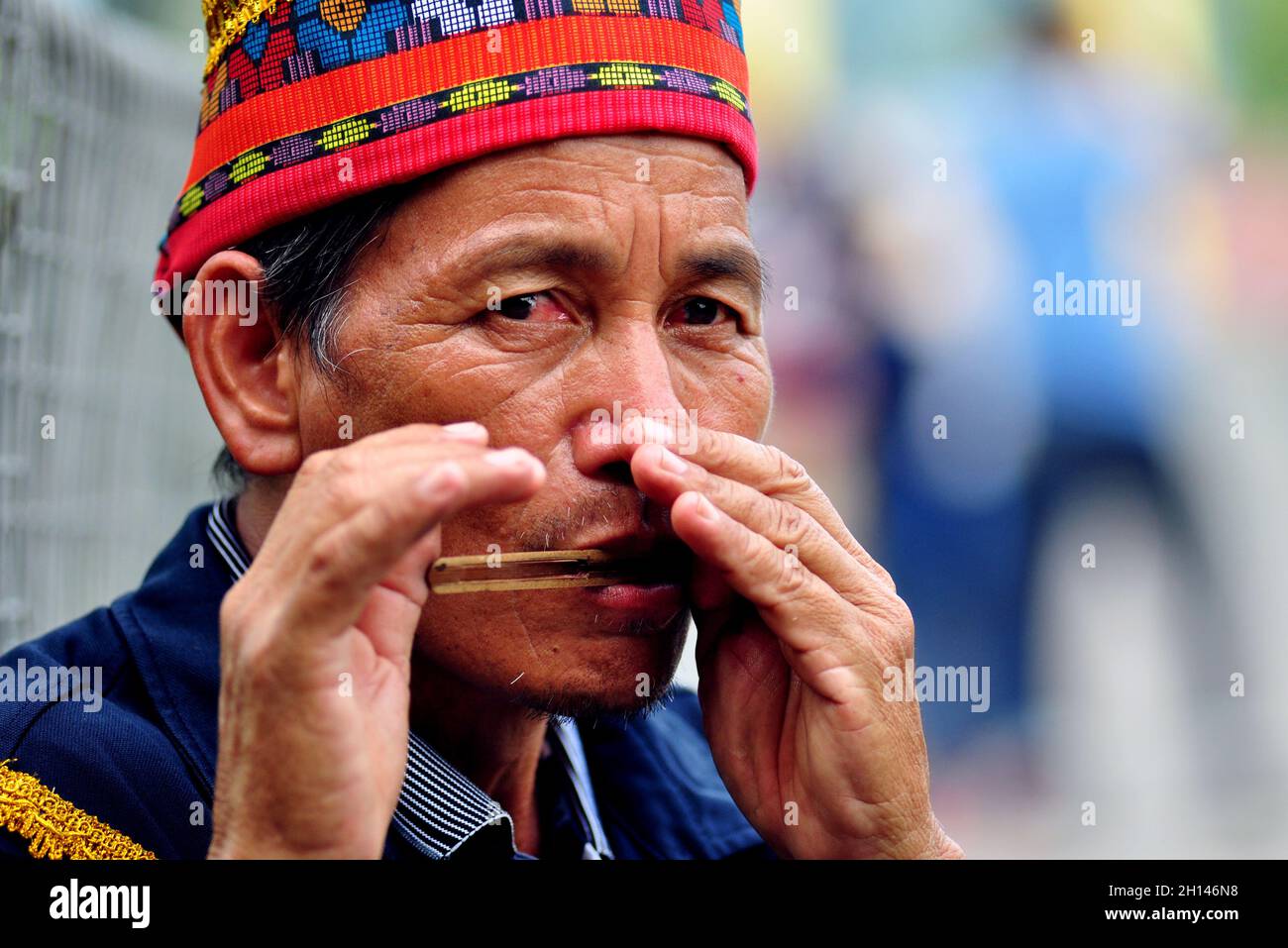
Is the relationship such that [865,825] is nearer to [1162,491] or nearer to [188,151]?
[188,151]

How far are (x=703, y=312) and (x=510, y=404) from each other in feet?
1.52

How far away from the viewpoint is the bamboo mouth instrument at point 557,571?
2023mm

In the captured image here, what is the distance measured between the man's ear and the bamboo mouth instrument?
0.49 meters

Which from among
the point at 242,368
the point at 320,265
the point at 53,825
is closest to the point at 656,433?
the point at 320,265

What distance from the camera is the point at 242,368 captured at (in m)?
2.38

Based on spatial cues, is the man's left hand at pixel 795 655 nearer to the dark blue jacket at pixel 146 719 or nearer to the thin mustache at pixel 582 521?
the thin mustache at pixel 582 521

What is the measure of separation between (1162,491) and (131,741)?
18.3 ft

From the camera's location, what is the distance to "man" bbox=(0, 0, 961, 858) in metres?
2.09

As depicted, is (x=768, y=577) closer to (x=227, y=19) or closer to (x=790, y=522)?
(x=790, y=522)

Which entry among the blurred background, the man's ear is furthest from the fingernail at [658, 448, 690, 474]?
the blurred background

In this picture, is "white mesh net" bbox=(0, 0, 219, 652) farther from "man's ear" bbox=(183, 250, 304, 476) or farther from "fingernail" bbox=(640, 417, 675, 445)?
"fingernail" bbox=(640, 417, 675, 445)

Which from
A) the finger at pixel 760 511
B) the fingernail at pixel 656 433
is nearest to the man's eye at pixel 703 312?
the fingernail at pixel 656 433

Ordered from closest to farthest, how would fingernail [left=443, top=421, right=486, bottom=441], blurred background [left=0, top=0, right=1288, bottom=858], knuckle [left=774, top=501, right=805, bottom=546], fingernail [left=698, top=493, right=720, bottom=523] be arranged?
fingernail [left=443, top=421, right=486, bottom=441] < fingernail [left=698, top=493, right=720, bottom=523] < knuckle [left=774, top=501, right=805, bottom=546] < blurred background [left=0, top=0, right=1288, bottom=858]

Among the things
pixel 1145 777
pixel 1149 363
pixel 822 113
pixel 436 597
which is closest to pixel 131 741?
pixel 436 597
